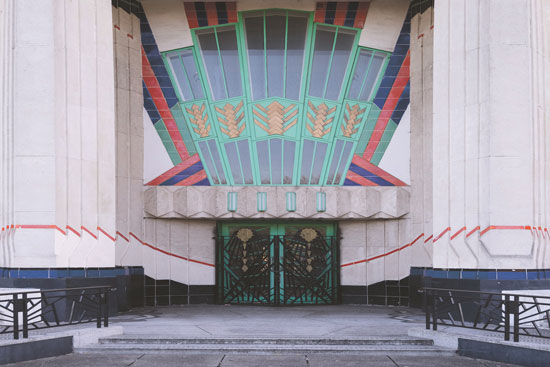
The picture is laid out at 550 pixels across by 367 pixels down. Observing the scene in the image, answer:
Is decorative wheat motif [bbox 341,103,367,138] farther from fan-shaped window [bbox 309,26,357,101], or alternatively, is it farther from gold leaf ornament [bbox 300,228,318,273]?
gold leaf ornament [bbox 300,228,318,273]

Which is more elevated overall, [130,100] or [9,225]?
[130,100]

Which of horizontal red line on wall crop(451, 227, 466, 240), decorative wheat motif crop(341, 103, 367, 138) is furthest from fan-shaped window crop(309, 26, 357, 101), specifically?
horizontal red line on wall crop(451, 227, 466, 240)

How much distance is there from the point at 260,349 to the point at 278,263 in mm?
6817

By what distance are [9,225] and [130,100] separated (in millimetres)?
5387

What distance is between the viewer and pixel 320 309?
1695cm

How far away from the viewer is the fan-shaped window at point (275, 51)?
1808 centimetres

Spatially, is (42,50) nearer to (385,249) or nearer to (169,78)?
(169,78)

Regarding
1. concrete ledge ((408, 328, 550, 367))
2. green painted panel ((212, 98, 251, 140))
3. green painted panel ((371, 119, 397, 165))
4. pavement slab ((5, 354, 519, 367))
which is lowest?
pavement slab ((5, 354, 519, 367))

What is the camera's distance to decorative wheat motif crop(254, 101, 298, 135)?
17.9 metres

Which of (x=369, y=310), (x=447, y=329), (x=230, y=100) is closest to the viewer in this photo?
(x=447, y=329)

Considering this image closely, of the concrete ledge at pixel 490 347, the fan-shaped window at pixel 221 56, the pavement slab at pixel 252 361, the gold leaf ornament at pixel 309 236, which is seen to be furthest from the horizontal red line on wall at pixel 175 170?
the concrete ledge at pixel 490 347

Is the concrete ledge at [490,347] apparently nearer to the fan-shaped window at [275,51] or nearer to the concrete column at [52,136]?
the concrete column at [52,136]

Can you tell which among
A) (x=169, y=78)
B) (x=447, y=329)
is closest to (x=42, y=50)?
(x=169, y=78)

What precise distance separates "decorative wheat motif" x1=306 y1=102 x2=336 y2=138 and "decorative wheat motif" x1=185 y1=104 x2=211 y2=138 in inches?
107
